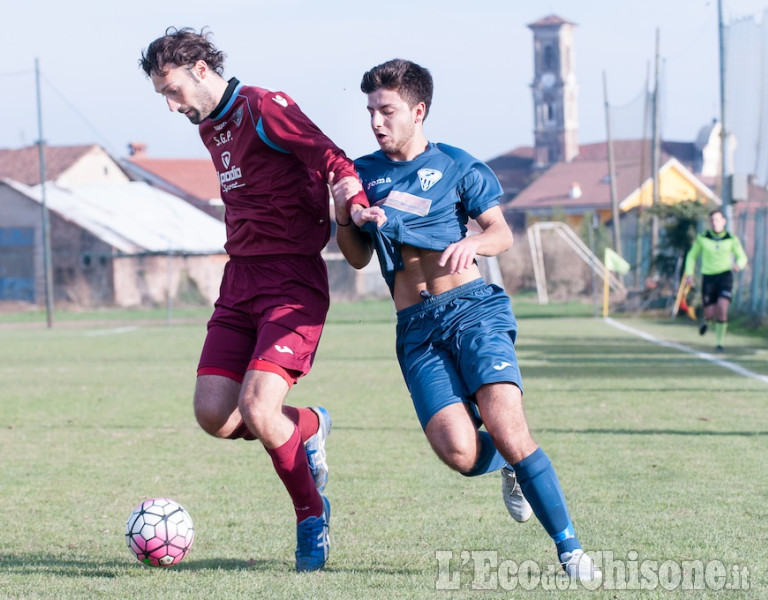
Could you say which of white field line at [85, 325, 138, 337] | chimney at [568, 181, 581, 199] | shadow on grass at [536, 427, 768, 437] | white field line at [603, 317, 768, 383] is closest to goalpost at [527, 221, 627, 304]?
white field line at [603, 317, 768, 383]

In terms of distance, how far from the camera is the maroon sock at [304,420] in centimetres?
537

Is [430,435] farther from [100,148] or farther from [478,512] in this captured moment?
[100,148]

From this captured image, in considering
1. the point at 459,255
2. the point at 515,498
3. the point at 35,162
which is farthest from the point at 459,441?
the point at 35,162

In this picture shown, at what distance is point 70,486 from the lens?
726 centimetres

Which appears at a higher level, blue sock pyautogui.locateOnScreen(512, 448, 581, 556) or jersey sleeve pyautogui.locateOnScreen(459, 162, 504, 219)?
jersey sleeve pyautogui.locateOnScreen(459, 162, 504, 219)

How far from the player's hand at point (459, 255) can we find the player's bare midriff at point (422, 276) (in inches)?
10.5

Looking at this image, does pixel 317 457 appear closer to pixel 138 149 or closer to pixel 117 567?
pixel 117 567

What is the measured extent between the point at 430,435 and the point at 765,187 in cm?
1997

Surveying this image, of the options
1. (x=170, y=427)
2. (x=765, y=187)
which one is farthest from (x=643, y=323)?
(x=170, y=427)

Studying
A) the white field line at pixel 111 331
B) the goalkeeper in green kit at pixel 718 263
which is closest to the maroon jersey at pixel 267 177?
the goalkeeper in green kit at pixel 718 263

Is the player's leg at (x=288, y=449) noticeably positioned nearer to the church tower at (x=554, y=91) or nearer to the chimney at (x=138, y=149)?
the chimney at (x=138, y=149)

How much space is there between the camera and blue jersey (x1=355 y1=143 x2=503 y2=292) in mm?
4922

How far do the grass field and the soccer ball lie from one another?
3.2 inches

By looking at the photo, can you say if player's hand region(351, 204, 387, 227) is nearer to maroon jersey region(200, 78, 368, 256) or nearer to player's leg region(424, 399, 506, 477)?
maroon jersey region(200, 78, 368, 256)
